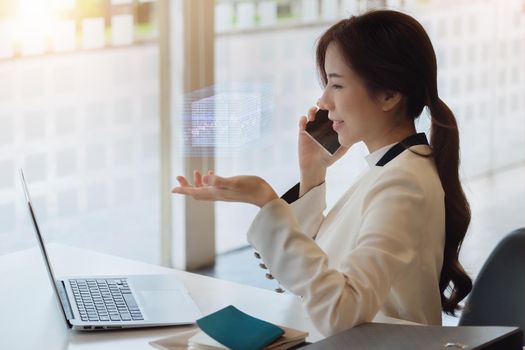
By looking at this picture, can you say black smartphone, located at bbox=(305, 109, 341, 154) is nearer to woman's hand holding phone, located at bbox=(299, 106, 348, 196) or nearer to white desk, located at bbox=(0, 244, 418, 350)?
woman's hand holding phone, located at bbox=(299, 106, 348, 196)

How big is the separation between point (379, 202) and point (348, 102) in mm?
276

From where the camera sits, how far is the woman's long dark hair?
2.10 m

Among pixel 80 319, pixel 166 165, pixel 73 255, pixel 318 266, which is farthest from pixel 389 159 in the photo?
pixel 166 165

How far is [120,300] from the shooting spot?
2.17 meters

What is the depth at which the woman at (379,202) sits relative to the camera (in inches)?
73.2

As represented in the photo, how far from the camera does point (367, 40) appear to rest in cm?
211

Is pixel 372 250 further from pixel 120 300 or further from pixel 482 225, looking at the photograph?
pixel 482 225

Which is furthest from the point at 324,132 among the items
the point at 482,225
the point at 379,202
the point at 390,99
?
the point at 482,225

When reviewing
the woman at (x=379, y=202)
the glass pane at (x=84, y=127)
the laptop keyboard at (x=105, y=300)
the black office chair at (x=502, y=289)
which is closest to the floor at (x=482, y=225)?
the glass pane at (x=84, y=127)

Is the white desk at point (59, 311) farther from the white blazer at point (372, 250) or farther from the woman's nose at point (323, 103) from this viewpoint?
the woman's nose at point (323, 103)

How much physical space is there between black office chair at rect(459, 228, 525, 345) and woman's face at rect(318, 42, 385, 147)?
38 cm

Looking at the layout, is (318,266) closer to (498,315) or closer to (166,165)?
(498,315)

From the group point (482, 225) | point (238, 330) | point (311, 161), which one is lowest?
point (482, 225)

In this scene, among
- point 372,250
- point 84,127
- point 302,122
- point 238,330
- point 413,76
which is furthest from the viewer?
point 84,127
